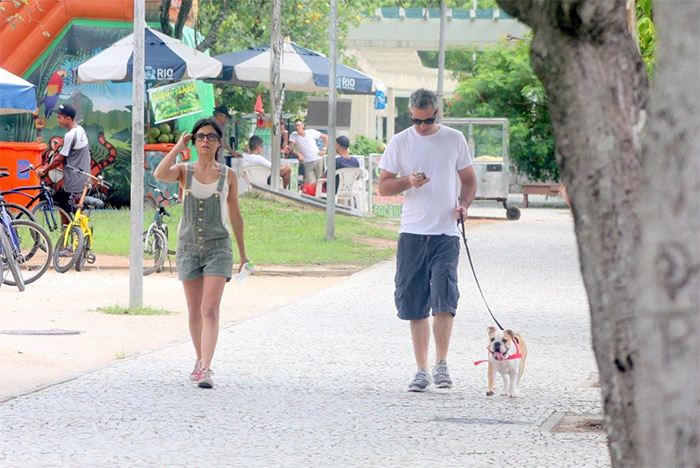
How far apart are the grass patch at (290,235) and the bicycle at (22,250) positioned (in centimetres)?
268

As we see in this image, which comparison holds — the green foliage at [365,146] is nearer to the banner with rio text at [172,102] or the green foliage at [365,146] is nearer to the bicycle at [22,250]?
the banner with rio text at [172,102]

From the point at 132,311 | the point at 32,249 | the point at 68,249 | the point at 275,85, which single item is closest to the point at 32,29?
the point at 275,85

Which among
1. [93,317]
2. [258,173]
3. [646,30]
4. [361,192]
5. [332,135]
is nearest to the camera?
[646,30]

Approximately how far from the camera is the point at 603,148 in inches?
143

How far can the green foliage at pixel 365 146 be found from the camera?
1933 inches

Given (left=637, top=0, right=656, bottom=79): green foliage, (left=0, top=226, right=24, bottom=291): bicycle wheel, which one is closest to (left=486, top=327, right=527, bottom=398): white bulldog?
(left=637, top=0, right=656, bottom=79): green foliage

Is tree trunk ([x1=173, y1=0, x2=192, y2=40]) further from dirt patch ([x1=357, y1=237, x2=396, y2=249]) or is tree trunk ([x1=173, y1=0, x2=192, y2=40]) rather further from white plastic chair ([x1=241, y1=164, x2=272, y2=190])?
dirt patch ([x1=357, y1=237, x2=396, y2=249])

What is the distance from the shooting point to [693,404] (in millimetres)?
2969

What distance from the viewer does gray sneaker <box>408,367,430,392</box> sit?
8.39m

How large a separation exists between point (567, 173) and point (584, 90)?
0.75 feet

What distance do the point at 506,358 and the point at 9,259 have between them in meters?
7.15

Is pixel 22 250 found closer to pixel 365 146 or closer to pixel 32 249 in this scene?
pixel 32 249

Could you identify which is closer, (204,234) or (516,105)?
(204,234)

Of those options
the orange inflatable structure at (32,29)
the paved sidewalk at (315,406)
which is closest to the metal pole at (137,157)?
the paved sidewalk at (315,406)
